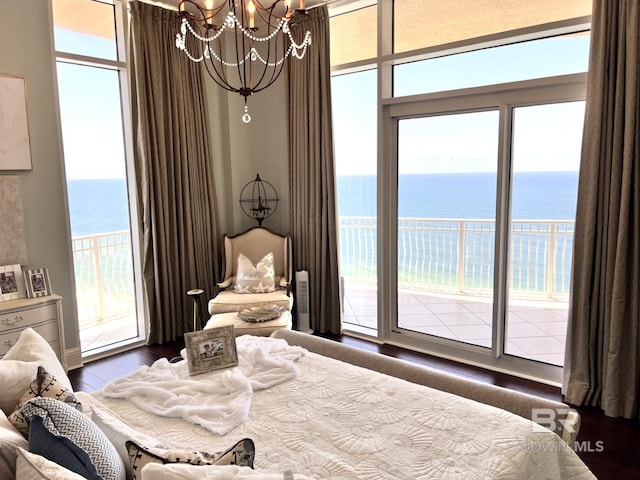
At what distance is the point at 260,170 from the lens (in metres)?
5.01

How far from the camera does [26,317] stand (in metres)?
3.36

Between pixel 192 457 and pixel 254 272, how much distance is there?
2989 mm

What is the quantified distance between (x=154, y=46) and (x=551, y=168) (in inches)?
136

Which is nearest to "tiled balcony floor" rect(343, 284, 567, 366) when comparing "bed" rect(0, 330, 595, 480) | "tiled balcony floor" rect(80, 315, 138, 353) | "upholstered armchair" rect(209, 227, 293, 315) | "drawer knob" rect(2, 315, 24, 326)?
"upholstered armchair" rect(209, 227, 293, 315)

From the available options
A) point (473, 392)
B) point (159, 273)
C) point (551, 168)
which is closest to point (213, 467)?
point (473, 392)

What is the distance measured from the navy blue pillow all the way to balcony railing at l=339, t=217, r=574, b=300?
316cm

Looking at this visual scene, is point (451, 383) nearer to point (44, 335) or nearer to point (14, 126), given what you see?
point (44, 335)

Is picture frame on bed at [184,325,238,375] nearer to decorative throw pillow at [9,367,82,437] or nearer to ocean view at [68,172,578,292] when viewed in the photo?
decorative throw pillow at [9,367,82,437]

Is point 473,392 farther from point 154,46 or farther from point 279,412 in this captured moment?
point 154,46

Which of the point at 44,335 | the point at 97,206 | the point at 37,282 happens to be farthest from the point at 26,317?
the point at 97,206

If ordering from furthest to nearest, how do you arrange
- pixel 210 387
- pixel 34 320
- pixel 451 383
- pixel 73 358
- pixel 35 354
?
pixel 73 358, pixel 34 320, pixel 451 383, pixel 210 387, pixel 35 354

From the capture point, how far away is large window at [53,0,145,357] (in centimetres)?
394

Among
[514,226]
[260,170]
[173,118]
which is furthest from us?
[260,170]

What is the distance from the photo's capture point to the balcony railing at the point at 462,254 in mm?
3678
